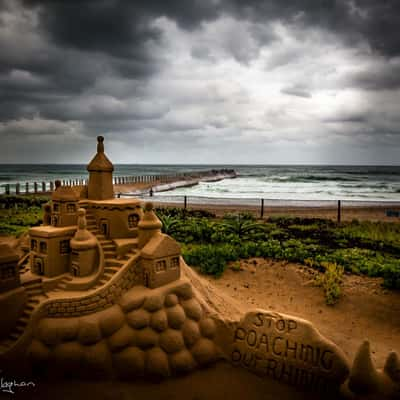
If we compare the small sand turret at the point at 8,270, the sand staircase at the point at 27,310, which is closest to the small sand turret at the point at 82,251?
the sand staircase at the point at 27,310

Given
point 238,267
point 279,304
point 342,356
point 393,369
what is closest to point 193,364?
point 342,356

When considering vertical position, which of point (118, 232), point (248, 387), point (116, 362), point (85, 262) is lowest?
point (248, 387)

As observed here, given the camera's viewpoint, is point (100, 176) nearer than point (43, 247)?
No

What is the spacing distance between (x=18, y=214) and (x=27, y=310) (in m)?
17.8

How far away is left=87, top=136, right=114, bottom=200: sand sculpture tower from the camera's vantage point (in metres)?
9.11

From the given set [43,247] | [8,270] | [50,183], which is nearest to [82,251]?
[43,247]

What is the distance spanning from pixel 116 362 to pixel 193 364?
170 cm

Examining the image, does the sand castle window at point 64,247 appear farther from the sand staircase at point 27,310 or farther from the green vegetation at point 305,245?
the green vegetation at point 305,245

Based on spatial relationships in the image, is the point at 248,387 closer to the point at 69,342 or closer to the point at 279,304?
the point at 69,342

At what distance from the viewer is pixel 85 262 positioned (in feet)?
25.3

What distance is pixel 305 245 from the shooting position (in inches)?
620

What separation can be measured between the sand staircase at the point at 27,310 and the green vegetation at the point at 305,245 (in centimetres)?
722

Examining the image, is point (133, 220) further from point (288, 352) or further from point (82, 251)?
point (288, 352)

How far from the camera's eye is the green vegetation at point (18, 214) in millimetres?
18766
